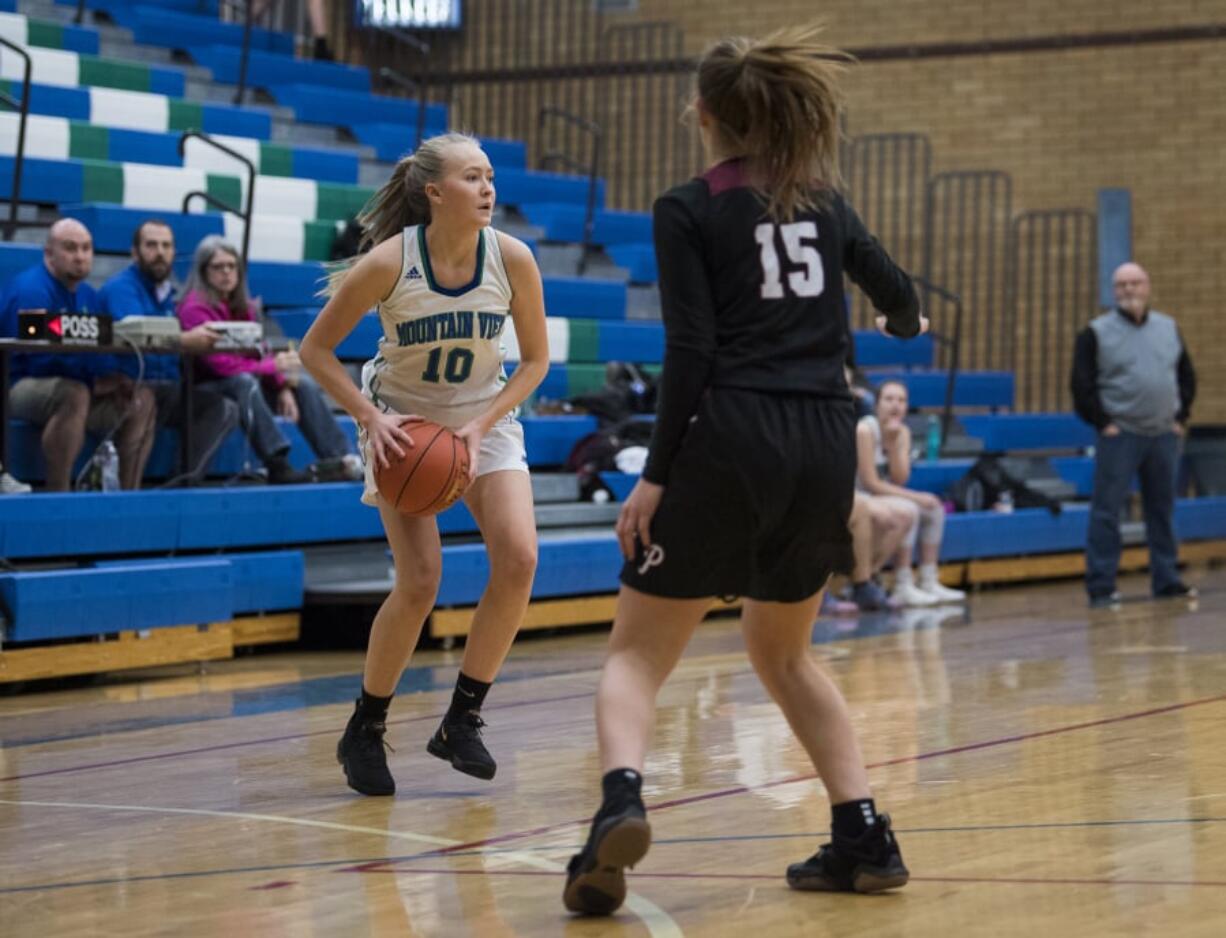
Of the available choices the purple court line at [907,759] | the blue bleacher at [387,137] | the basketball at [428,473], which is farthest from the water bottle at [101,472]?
the blue bleacher at [387,137]

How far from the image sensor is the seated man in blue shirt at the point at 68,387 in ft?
25.5

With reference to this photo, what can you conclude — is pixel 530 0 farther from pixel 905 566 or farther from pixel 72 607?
pixel 72 607

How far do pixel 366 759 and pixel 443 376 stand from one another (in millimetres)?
945

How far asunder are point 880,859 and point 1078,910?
0.36 m

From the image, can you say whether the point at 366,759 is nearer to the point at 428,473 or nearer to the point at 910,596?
the point at 428,473

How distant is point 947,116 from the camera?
49.8 ft

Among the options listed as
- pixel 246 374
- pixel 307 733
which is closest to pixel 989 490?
pixel 246 374

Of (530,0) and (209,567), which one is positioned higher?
(530,0)

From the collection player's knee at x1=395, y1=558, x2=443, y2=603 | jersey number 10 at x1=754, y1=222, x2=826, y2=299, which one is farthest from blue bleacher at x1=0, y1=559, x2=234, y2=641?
jersey number 10 at x1=754, y1=222, x2=826, y2=299

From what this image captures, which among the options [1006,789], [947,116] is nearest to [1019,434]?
[947,116]

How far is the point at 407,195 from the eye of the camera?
482 centimetres

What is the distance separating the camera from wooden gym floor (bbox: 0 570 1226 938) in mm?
3453

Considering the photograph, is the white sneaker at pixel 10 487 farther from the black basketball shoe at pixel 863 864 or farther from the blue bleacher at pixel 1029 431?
the blue bleacher at pixel 1029 431

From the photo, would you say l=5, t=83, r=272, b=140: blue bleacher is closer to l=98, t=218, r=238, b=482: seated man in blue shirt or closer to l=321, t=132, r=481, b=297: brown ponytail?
l=98, t=218, r=238, b=482: seated man in blue shirt
